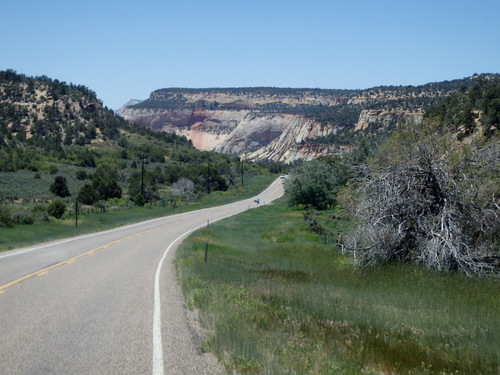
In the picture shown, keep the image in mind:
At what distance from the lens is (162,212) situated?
50188mm

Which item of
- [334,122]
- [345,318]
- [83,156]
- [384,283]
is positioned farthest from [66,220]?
[334,122]

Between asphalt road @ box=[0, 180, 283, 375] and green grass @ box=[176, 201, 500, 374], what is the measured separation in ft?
1.75

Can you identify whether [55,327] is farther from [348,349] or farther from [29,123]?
[29,123]

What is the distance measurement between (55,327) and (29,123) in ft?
359

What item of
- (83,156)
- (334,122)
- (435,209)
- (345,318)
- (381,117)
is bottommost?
(345,318)

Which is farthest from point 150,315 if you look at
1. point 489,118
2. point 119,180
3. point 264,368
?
point 119,180

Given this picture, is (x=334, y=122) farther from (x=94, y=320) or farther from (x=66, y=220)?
(x=94, y=320)

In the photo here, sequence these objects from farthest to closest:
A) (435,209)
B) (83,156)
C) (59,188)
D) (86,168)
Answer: (83,156)
(86,168)
(59,188)
(435,209)

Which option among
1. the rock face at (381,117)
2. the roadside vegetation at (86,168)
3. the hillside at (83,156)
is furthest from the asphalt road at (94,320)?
the rock face at (381,117)

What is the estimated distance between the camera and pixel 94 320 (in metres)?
8.12

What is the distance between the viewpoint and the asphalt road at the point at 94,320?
6031 millimetres

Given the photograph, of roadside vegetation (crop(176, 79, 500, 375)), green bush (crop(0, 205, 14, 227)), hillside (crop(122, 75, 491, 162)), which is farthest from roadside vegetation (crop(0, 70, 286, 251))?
roadside vegetation (crop(176, 79, 500, 375))

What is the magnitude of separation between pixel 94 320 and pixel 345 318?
4.53m

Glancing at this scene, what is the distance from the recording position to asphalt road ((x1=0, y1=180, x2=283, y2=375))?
6.03 metres
